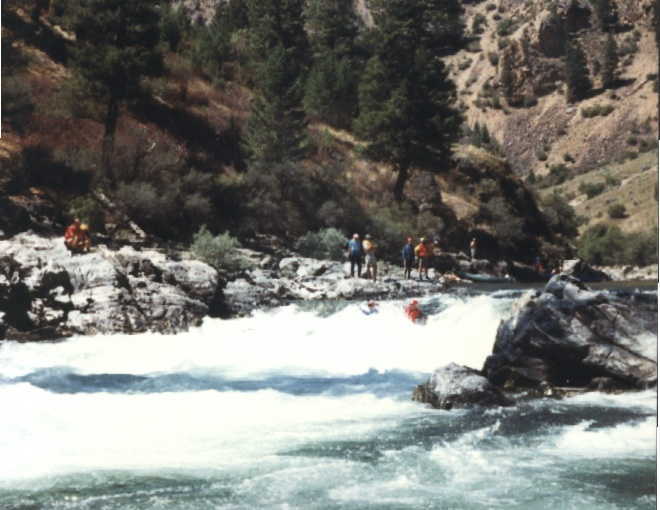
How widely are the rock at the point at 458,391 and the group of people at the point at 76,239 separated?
13.3 metres

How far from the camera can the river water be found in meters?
9.73

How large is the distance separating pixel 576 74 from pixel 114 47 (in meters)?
93.0

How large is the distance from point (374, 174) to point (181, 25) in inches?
648

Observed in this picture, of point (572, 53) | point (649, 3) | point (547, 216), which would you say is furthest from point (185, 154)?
point (649, 3)

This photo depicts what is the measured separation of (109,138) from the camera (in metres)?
36.3

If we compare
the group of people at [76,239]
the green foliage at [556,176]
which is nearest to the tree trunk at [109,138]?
the group of people at [76,239]

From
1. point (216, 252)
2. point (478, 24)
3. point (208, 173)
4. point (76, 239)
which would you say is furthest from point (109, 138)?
point (478, 24)

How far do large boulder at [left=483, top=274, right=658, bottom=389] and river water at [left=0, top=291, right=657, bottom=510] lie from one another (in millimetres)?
660

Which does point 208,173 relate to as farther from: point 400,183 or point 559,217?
point 559,217

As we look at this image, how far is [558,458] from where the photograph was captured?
11.2 metres

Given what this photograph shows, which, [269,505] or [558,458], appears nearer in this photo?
[269,505]

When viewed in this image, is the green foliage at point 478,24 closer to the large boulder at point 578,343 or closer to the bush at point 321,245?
the bush at point 321,245

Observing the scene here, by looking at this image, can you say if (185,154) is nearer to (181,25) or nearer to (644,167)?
(181,25)

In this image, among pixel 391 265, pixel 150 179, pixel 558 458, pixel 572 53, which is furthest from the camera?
pixel 572 53
